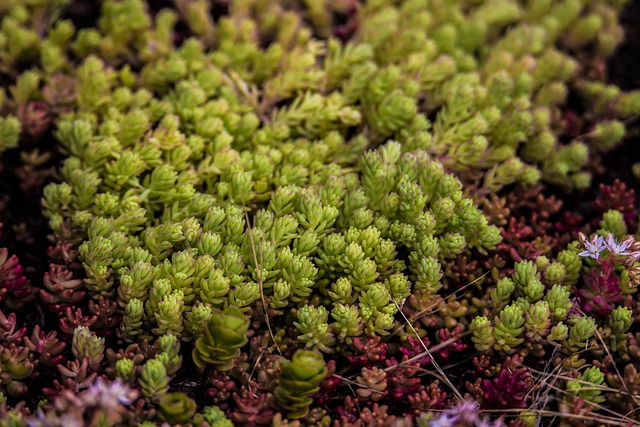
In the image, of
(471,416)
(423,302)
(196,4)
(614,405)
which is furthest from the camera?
(196,4)

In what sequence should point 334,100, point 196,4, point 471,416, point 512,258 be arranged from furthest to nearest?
point 196,4, point 334,100, point 512,258, point 471,416

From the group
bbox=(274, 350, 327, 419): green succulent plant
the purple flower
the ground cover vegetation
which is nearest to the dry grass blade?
the ground cover vegetation

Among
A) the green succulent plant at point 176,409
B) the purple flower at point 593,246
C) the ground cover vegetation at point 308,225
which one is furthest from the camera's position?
the purple flower at point 593,246

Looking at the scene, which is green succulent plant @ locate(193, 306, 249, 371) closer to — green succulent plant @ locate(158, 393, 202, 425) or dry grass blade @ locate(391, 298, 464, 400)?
green succulent plant @ locate(158, 393, 202, 425)

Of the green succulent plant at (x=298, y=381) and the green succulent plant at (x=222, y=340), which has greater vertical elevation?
the green succulent plant at (x=222, y=340)

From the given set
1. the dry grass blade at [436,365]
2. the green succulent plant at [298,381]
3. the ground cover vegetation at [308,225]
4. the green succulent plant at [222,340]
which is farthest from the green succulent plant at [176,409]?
the dry grass blade at [436,365]

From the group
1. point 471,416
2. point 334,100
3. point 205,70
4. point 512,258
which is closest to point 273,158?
point 334,100

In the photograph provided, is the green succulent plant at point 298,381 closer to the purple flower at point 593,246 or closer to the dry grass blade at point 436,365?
the dry grass blade at point 436,365

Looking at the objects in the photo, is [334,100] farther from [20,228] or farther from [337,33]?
[20,228]

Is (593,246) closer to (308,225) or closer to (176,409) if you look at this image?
(308,225)
